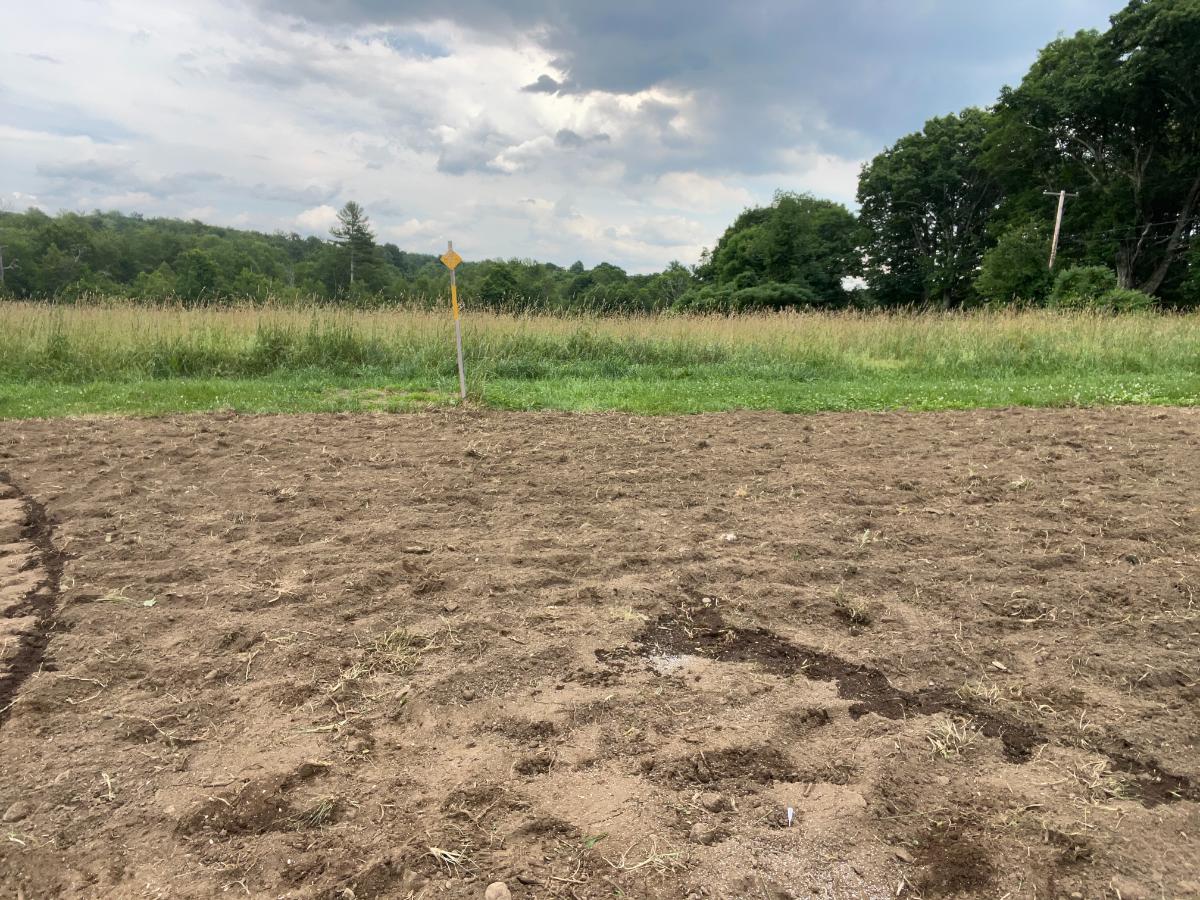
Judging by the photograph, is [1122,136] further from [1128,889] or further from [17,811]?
[17,811]

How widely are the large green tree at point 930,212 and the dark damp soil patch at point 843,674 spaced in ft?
146

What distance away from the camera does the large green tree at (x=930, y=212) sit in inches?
1657

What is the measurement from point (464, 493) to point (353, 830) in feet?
9.85

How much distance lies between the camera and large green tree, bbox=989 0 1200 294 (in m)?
26.6

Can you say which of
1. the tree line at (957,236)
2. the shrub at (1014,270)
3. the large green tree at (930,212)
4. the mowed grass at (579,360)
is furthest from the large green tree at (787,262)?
the mowed grass at (579,360)

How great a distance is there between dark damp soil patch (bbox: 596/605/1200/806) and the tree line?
40.1ft

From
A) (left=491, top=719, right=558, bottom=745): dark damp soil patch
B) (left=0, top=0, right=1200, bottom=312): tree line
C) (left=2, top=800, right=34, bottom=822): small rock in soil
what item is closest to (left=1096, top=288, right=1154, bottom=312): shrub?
(left=0, top=0, right=1200, bottom=312): tree line

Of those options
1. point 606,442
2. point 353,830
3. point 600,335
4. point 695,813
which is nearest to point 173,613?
point 353,830

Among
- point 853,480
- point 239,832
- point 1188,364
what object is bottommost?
point 239,832

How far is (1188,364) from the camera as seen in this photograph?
452 inches

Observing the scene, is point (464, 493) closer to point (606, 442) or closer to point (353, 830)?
point (606, 442)

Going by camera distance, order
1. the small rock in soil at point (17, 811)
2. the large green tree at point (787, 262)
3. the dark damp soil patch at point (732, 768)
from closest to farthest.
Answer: the small rock in soil at point (17, 811), the dark damp soil patch at point (732, 768), the large green tree at point (787, 262)

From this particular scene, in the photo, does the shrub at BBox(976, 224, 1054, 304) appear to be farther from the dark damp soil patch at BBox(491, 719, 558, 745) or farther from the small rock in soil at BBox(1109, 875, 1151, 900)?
the dark damp soil patch at BBox(491, 719, 558, 745)

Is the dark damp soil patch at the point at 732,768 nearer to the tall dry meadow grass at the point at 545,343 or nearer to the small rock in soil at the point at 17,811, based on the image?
the small rock in soil at the point at 17,811
